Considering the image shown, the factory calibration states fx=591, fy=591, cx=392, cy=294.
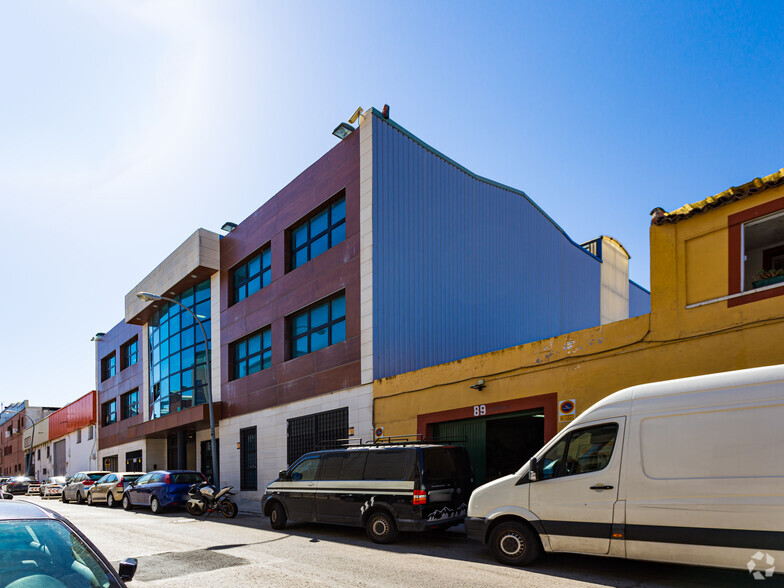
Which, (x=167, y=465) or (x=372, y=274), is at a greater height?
(x=372, y=274)

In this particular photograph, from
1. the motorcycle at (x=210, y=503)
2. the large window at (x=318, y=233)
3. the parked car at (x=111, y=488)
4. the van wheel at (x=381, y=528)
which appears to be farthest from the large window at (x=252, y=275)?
the van wheel at (x=381, y=528)

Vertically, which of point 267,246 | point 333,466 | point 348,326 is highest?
point 267,246

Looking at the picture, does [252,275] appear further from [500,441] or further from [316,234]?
[500,441]

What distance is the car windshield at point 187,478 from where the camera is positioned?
18.5 metres

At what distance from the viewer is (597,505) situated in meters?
7.37

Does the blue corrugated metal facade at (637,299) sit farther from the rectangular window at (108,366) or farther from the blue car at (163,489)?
the rectangular window at (108,366)

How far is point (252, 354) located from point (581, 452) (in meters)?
18.0

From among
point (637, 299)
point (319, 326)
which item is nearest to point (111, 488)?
point (319, 326)

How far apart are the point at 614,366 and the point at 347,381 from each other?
875 cm

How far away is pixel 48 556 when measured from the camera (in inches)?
145

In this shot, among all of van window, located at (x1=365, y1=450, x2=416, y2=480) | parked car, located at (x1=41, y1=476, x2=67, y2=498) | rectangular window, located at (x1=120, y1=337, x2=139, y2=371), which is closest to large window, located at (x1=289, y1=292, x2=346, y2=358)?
van window, located at (x1=365, y1=450, x2=416, y2=480)

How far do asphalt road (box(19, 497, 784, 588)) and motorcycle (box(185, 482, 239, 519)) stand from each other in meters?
3.52

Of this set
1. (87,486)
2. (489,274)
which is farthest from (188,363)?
(489,274)

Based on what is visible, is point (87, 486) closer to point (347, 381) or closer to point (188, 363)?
point (188, 363)
